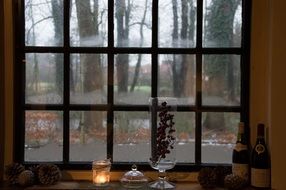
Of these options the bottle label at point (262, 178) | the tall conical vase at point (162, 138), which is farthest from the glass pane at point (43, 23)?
the bottle label at point (262, 178)

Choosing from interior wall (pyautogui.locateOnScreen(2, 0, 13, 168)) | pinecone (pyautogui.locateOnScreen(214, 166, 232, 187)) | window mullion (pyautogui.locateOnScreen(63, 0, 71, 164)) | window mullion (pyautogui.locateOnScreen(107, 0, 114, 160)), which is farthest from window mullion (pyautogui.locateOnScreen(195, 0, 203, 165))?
interior wall (pyautogui.locateOnScreen(2, 0, 13, 168))

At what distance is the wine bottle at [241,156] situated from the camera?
5.32 feet

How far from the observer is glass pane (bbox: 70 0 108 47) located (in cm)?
174

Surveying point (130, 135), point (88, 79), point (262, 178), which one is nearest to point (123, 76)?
point (88, 79)

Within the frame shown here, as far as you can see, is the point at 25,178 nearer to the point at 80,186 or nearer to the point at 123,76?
the point at 80,186

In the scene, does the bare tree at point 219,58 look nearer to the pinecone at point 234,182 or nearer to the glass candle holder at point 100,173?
the pinecone at point 234,182

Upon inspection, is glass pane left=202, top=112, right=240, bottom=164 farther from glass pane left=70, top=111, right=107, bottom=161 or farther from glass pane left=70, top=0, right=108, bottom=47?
glass pane left=70, top=0, right=108, bottom=47

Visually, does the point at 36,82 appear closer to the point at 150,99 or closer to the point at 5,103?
the point at 5,103

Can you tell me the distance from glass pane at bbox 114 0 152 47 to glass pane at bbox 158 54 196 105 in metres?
0.12

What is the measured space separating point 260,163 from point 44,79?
961mm

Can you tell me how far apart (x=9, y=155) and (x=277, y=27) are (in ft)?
3.94

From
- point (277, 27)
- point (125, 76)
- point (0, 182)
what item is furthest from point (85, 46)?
point (277, 27)

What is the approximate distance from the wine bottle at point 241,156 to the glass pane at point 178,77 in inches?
9.4

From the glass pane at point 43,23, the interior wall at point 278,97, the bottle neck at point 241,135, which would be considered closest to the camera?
the interior wall at point 278,97
